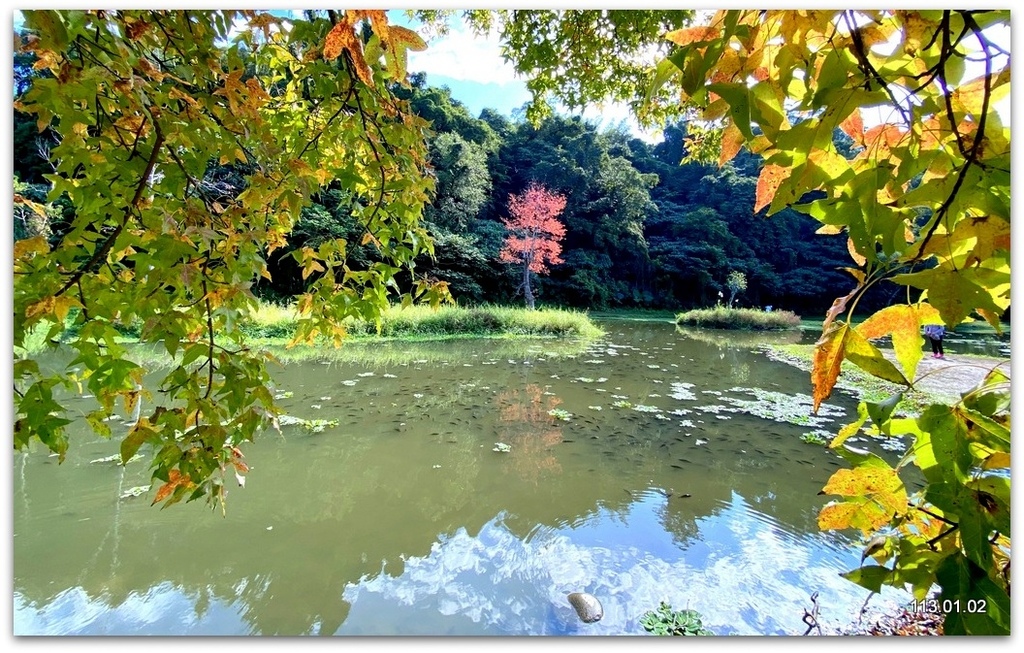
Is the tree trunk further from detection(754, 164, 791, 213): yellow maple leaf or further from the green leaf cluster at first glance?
detection(754, 164, 791, 213): yellow maple leaf

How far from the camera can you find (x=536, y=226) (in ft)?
21.9

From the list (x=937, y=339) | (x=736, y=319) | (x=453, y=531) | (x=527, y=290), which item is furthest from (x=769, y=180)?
(x=736, y=319)

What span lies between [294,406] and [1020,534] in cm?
336

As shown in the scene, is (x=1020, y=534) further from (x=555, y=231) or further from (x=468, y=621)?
(x=555, y=231)

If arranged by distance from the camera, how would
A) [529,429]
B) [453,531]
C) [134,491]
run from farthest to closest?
[529,429], [134,491], [453,531]

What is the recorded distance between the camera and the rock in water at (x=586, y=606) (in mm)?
1362

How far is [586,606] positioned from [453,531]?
599mm

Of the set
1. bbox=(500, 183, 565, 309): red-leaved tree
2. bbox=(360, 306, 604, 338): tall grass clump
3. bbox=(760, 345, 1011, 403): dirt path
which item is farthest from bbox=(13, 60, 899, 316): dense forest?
bbox=(760, 345, 1011, 403): dirt path

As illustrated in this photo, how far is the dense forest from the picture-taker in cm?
568

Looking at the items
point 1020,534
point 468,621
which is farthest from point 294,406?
point 1020,534

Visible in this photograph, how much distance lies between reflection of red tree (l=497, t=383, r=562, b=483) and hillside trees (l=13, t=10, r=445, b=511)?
176cm

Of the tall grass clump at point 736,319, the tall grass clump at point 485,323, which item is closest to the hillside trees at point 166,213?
the tall grass clump at point 485,323

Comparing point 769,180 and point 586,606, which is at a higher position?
point 769,180

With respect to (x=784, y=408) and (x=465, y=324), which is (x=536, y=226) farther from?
(x=784, y=408)
